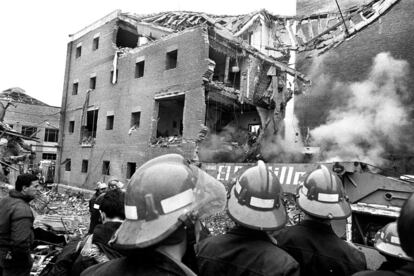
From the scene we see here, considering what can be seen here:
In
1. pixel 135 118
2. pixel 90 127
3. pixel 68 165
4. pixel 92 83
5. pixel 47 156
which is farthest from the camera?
pixel 47 156

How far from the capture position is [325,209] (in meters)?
2.80

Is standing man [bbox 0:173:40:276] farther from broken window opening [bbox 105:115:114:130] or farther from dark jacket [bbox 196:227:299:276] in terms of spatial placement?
broken window opening [bbox 105:115:114:130]

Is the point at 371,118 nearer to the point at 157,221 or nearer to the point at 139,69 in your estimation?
the point at 139,69

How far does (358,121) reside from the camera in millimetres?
18219

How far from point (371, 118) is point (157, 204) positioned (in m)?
19.0

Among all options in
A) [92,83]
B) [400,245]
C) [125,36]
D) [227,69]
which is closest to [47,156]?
[92,83]

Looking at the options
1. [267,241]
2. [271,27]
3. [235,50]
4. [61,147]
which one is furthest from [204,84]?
[61,147]

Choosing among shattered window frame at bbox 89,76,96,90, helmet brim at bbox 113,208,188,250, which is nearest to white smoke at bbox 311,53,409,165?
shattered window frame at bbox 89,76,96,90

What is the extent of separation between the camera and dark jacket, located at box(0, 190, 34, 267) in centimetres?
375

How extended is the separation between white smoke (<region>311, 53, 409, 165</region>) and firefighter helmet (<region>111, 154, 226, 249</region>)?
59.2ft

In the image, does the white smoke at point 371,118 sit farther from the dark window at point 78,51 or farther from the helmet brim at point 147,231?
the helmet brim at point 147,231

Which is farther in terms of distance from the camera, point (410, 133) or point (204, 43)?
point (410, 133)

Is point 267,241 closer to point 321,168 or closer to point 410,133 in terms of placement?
point 321,168

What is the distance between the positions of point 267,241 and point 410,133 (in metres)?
17.5
